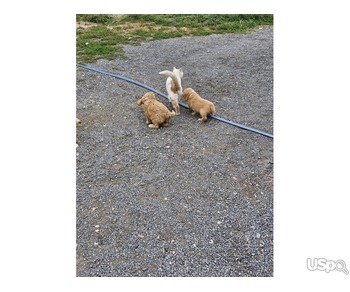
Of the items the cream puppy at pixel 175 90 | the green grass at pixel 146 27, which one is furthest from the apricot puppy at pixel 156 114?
the green grass at pixel 146 27

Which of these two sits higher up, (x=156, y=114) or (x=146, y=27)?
(x=146, y=27)

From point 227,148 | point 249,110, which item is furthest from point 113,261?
point 249,110

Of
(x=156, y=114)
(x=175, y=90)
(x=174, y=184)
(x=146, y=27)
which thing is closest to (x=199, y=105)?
(x=175, y=90)

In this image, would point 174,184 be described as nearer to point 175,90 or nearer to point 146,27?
point 175,90

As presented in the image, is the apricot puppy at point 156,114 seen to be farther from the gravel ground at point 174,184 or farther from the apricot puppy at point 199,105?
the apricot puppy at point 199,105

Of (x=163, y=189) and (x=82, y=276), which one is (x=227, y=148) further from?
(x=82, y=276)

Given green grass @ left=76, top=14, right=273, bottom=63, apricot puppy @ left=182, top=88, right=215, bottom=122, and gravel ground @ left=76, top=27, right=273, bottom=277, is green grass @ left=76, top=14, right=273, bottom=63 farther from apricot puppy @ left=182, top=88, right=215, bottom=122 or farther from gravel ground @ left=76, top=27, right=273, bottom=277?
apricot puppy @ left=182, top=88, right=215, bottom=122

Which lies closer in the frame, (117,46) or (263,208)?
(263,208)

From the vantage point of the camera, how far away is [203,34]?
10227mm

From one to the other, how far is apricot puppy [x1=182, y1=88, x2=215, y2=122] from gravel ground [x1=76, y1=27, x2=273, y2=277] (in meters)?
0.15

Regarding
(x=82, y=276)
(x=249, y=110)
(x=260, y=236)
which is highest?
(x=249, y=110)

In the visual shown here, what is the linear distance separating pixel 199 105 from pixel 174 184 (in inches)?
73.8

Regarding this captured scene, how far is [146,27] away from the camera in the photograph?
35.5 feet

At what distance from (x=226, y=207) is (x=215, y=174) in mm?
616
